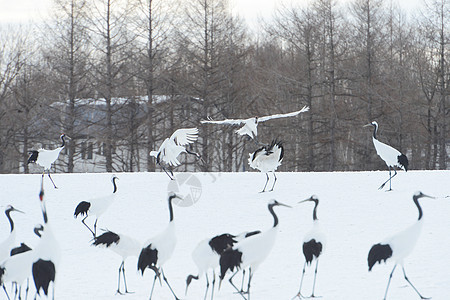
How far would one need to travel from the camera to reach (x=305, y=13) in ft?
97.8

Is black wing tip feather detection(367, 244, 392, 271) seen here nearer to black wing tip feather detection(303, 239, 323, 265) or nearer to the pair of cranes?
black wing tip feather detection(303, 239, 323, 265)

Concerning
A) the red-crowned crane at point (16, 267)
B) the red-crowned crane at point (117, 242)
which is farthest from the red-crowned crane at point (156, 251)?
the red-crowned crane at point (16, 267)

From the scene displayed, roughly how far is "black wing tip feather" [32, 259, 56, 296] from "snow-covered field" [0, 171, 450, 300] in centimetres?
114

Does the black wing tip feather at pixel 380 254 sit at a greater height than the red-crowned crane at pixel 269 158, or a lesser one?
lesser

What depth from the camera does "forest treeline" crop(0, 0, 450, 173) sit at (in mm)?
29188

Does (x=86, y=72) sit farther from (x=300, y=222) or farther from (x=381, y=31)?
(x=300, y=222)

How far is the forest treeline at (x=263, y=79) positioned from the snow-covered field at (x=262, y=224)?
44.9 feet

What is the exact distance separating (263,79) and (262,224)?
70.0 ft

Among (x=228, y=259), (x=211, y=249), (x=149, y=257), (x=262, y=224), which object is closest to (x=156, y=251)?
(x=149, y=257)

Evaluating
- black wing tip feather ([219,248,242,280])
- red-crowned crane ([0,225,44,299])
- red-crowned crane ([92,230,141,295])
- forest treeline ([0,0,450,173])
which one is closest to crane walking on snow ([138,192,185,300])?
black wing tip feather ([219,248,242,280])

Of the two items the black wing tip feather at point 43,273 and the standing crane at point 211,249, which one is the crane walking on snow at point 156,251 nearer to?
the standing crane at point 211,249

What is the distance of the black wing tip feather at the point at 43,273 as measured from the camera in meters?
6.43

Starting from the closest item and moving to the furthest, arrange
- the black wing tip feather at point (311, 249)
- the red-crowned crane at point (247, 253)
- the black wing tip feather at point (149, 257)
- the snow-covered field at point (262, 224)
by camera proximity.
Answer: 1. the red-crowned crane at point (247, 253)
2. the black wing tip feather at point (149, 257)
3. the black wing tip feather at point (311, 249)
4. the snow-covered field at point (262, 224)

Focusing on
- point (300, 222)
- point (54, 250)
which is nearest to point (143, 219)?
point (300, 222)
